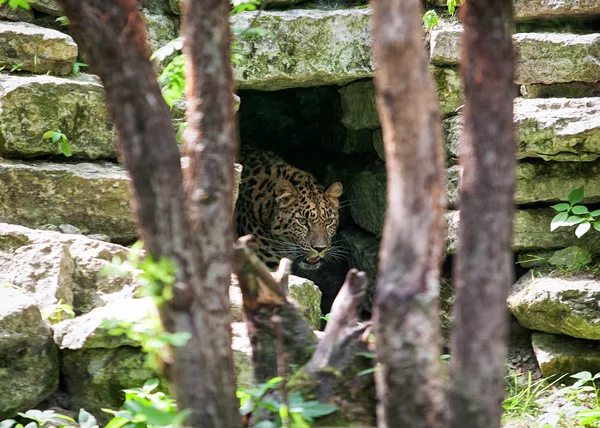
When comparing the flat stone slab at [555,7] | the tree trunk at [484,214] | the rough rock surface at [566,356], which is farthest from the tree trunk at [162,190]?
the flat stone slab at [555,7]

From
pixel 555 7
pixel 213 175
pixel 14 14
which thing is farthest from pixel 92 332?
pixel 555 7

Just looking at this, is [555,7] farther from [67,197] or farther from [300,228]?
[67,197]

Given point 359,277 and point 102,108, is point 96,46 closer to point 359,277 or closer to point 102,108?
point 359,277

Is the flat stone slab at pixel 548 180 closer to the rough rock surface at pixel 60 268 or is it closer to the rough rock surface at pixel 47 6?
the rough rock surface at pixel 60 268

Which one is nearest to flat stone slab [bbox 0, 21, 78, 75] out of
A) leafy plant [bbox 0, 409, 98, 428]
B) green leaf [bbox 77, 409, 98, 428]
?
leafy plant [bbox 0, 409, 98, 428]

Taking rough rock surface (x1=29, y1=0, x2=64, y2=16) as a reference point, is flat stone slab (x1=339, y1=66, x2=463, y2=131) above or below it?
below

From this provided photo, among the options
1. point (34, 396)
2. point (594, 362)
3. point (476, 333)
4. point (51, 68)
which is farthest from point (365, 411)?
point (51, 68)

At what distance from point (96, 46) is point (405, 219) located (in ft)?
2.85

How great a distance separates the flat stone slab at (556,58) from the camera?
211 inches

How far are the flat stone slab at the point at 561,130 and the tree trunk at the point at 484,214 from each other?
316 centimetres

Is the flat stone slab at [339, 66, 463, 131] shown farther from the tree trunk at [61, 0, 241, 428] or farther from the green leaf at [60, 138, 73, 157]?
the tree trunk at [61, 0, 241, 428]

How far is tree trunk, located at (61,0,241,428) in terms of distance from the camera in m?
2.05

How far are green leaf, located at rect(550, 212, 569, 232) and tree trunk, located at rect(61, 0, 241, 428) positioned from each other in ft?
10.8

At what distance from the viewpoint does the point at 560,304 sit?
488 cm
